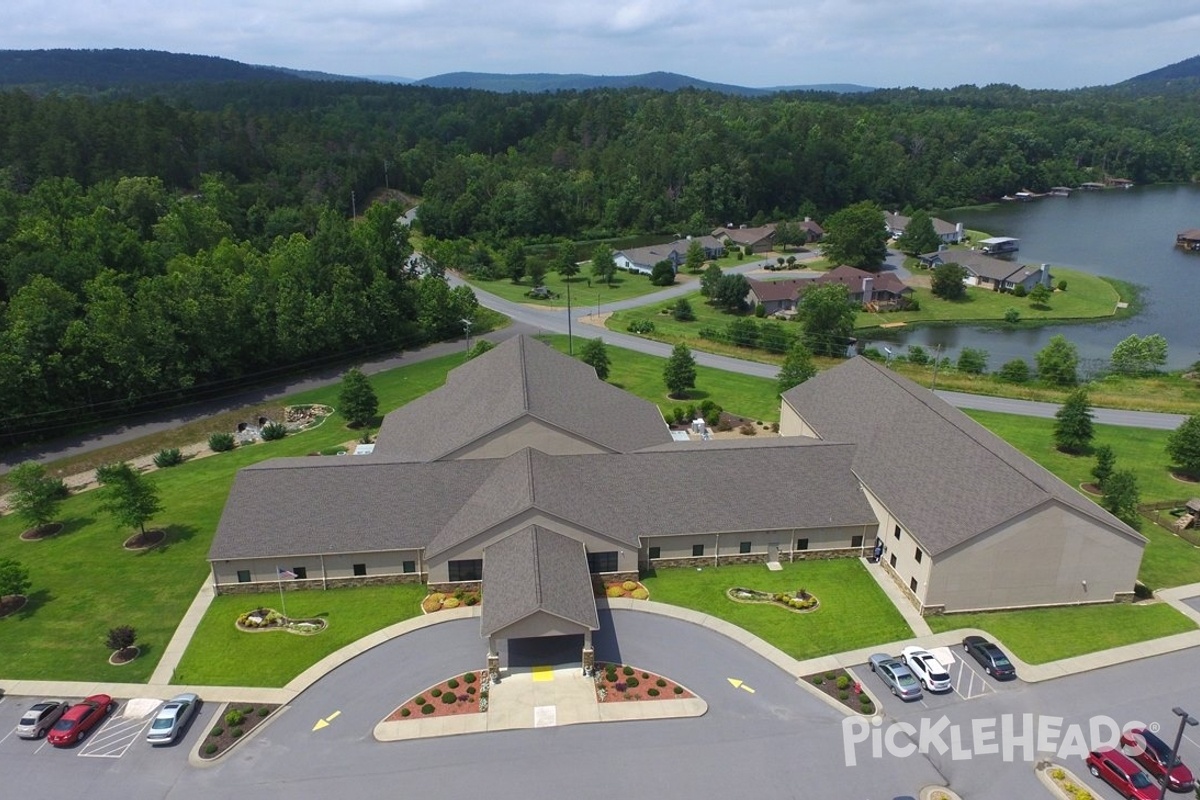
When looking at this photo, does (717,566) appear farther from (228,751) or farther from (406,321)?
(406,321)

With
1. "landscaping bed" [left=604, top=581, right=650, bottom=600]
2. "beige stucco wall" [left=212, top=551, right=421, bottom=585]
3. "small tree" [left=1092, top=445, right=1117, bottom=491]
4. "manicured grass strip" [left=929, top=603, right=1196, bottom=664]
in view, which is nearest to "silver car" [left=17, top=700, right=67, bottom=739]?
"beige stucco wall" [left=212, top=551, right=421, bottom=585]

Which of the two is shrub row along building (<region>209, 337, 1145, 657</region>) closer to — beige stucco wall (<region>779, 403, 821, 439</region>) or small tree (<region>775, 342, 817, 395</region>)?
beige stucco wall (<region>779, 403, 821, 439</region>)

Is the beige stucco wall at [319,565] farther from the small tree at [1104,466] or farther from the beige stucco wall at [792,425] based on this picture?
the small tree at [1104,466]

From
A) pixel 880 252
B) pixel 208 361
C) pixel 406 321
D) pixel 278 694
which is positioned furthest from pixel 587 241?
pixel 278 694

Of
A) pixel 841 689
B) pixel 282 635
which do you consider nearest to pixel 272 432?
pixel 282 635

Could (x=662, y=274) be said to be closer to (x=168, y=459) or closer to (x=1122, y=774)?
(x=168, y=459)
